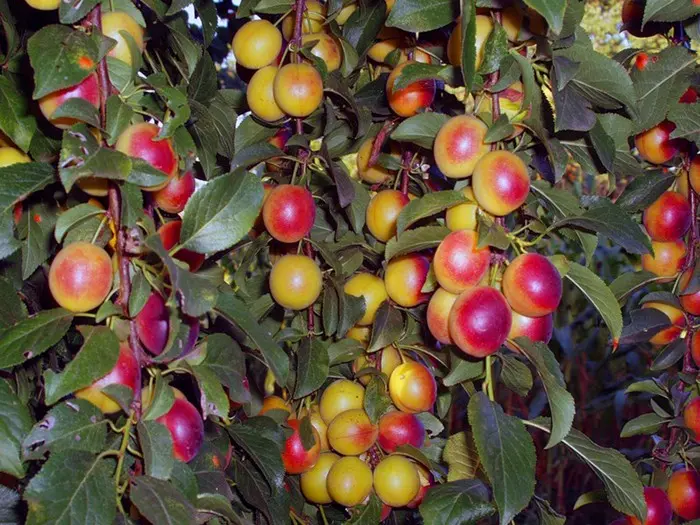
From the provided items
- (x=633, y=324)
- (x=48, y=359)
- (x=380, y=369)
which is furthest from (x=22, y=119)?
(x=633, y=324)

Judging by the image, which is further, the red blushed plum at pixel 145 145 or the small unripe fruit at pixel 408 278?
the small unripe fruit at pixel 408 278

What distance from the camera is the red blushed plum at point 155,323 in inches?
26.8

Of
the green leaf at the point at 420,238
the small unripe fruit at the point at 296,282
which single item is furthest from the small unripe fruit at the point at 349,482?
A: the green leaf at the point at 420,238

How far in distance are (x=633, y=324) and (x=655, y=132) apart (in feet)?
0.96

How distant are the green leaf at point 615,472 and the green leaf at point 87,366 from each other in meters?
0.53

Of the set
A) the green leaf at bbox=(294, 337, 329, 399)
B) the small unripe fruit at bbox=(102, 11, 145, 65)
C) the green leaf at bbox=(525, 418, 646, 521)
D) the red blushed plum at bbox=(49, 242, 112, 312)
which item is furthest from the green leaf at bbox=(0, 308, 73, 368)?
the green leaf at bbox=(525, 418, 646, 521)

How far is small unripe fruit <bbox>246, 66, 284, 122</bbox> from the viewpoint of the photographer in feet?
3.30

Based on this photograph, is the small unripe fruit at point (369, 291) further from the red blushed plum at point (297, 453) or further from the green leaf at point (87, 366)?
Answer: the green leaf at point (87, 366)

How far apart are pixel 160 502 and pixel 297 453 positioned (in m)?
0.42

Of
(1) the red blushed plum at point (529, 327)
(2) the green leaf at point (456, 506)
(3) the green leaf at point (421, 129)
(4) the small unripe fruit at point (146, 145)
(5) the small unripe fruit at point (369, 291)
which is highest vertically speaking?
(4) the small unripe fruit at point (146, 145)

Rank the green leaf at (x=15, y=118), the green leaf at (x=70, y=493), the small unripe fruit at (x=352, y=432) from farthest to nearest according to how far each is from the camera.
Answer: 1. the small unripe fruit at (x=352, y=432)
2. the green leaf at (x=15, y=118)
3. the green leaf at (x=70, y=493)

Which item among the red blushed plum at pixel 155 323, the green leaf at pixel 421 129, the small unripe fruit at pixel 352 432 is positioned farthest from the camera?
the small unripe fruit at pixel 352 432

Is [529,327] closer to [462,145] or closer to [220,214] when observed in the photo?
[462,145]

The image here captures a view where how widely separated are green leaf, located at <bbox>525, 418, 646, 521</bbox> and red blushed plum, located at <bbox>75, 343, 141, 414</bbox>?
499 mm
